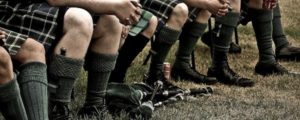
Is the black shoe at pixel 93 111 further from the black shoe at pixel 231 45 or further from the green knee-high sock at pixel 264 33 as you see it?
the black shoe at pixel 231 45

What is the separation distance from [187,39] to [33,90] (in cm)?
273

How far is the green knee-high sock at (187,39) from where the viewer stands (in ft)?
18.5

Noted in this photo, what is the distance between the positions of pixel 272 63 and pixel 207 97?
1.37 meters

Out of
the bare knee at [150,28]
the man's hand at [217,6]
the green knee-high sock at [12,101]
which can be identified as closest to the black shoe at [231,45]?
the man's hand at [217,6]

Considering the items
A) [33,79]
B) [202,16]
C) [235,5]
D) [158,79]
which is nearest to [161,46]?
[158,79]

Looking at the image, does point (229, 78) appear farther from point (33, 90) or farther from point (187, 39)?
point (33, 90)

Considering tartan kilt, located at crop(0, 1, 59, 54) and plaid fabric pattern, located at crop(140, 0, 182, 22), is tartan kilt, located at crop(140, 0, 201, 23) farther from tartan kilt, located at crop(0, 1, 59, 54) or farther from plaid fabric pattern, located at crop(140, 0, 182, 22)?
tartan kilt, located at crop(0, 1, 59, 54)

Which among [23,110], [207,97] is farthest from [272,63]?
[23,110]

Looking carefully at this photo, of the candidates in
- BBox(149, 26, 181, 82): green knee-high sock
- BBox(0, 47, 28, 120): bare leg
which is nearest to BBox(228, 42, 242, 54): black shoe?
BBox(149, 26, 181, 82): green knee-high sock

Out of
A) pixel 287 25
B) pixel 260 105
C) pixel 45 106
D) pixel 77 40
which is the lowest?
pixel 287 25

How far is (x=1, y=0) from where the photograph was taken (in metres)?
3.52

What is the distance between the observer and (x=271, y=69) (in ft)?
20.4

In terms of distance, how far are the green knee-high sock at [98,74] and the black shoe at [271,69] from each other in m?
2.63

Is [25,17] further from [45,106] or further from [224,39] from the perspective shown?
[224,39]
